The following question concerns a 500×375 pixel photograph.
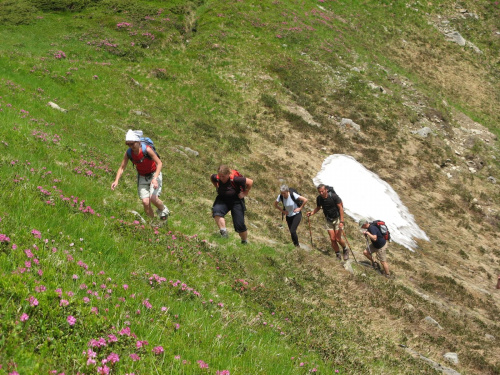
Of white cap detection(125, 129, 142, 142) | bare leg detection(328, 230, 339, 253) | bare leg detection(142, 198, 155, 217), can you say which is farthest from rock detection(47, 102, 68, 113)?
bare leg detection(328, 230, 339, 253)

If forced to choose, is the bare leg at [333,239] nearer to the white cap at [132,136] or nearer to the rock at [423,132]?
the white cap at [132,136]

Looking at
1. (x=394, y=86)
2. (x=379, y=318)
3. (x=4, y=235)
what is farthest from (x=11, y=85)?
(x=394, y=86)

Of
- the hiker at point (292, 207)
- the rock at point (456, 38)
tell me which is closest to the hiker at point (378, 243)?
the hiker at point (292, 207)

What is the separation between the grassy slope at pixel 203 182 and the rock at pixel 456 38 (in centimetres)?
668

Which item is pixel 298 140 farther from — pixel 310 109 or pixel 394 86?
pixel 394 86

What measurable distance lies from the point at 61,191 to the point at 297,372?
18.7 feet

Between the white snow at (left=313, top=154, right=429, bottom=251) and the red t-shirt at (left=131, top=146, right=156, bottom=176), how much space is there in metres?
15.5

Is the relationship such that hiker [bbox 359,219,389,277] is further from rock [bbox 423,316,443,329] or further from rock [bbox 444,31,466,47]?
rock [bbox 444,31,466,47]

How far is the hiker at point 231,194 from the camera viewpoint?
1046 centimetres

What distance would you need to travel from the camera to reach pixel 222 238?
11.0 m

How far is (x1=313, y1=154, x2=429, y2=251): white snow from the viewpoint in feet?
72.9

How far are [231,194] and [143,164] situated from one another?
271 cm

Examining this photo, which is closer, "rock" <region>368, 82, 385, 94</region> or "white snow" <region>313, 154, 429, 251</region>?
"white snow" <region>313, 154, 429, 251</region>

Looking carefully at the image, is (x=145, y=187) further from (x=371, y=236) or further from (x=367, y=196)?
(x=367, y=196)
